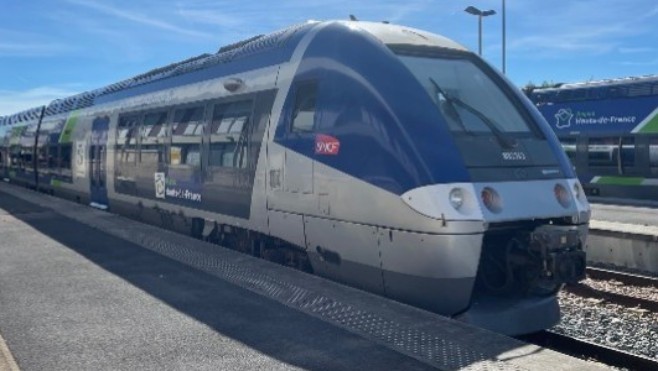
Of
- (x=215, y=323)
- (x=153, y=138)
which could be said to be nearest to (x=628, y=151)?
(x=153, y=138)

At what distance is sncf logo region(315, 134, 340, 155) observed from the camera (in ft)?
22.3

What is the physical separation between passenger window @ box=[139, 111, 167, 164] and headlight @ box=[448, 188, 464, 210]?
6.79m

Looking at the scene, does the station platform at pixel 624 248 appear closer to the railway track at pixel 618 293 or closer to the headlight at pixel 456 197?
the railway track at pixel 618 293

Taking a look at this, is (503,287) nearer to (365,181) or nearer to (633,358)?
(633,358)

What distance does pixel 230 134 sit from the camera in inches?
355

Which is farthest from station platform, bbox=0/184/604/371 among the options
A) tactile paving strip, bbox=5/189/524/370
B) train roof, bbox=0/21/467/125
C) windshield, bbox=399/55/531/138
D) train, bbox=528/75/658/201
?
train, bbox=528/75/658/201

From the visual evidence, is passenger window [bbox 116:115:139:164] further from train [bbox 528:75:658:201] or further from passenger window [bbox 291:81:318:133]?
train [bbox 528:75:658:201]

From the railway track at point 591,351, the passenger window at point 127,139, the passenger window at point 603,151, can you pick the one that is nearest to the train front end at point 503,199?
the railway track at point 591,351

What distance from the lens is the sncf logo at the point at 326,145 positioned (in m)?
6.80

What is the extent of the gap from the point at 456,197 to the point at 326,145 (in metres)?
1.75

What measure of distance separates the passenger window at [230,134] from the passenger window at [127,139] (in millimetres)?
3903

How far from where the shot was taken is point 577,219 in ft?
21.1

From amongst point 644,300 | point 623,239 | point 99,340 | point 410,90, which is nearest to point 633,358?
point 644,300

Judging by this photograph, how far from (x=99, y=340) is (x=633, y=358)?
15.2 feet
